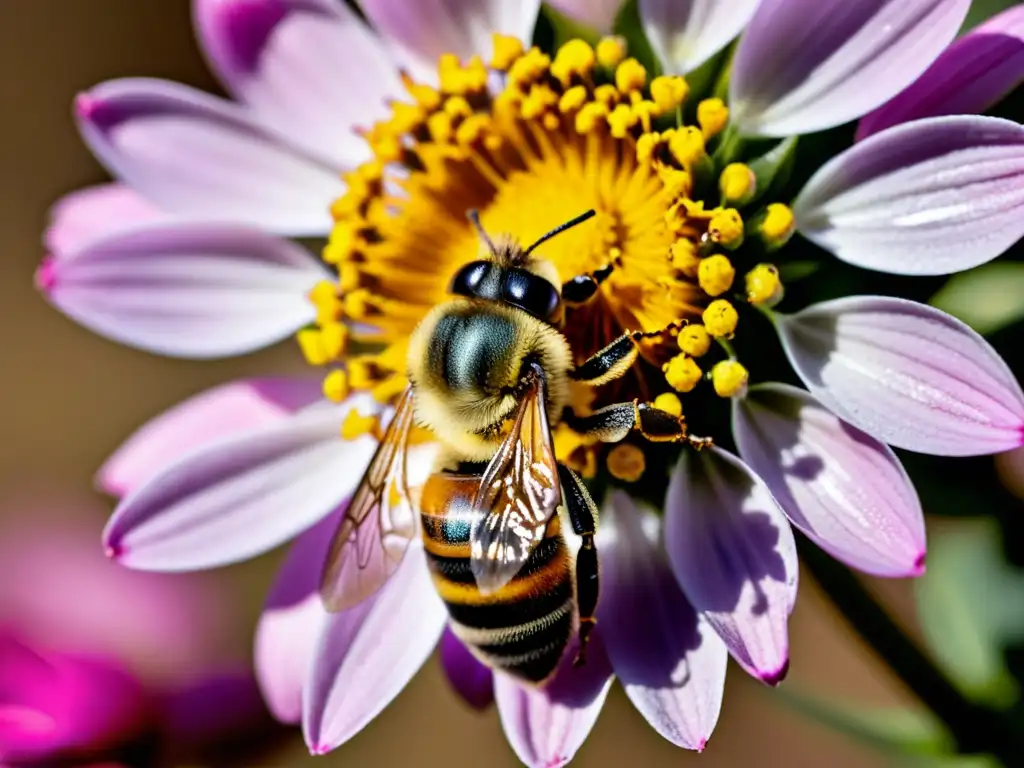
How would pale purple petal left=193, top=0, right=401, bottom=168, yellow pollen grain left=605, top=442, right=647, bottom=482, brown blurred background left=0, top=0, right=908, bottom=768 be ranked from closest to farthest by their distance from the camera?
yellow pollen grain left=605, top=442, right=647, bottom=482
pale purple petal left=193, top=0, right=401, bottom=168
brown blurred background left=0, top=0, right=908, bottom=768

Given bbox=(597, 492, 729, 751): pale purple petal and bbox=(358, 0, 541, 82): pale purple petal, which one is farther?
bbox=(358, 0, 541, 82): pale purple petal

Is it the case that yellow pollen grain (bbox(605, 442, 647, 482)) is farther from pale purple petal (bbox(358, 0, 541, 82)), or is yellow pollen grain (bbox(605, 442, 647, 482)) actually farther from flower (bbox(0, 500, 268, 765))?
flower (bbox(0, 500, 268, 765))

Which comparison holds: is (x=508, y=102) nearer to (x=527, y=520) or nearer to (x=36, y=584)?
(x=527, y=520)

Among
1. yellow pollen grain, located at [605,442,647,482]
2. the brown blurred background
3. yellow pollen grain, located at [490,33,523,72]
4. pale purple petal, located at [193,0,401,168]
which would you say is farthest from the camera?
the brown blurred background

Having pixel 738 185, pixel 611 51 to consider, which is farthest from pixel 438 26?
pixel 738 185

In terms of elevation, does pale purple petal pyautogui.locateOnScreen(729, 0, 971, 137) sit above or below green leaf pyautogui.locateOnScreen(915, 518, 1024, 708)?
above

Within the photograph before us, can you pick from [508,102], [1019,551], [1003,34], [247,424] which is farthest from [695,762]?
[1003,34]

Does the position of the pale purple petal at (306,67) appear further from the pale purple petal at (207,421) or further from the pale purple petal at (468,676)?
the pale purple petal at (468,676)

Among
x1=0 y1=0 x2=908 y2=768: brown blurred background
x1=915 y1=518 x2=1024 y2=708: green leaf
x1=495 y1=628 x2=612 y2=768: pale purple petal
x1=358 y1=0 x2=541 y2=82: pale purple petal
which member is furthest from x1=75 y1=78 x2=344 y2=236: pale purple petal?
x1=0 y1=0 x2=908 y2=768: brown blurred background
